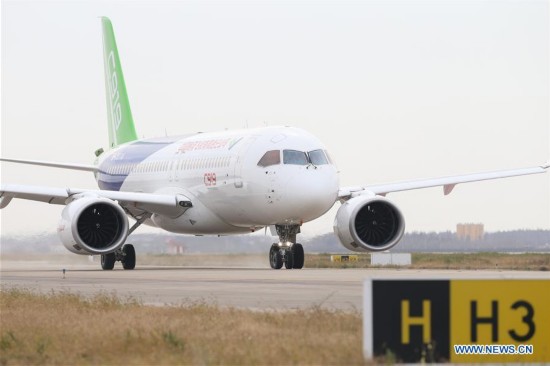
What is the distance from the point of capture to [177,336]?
14.1 m

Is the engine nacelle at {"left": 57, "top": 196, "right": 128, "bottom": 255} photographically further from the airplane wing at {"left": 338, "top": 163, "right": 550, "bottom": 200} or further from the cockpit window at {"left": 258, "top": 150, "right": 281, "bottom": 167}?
the airplane wing at {"left": 338, "top": 163, "right": 550, "bottom": 200}

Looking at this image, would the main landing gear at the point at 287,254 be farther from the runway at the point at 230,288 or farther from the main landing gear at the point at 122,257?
the main landing gear at the point at 122,257

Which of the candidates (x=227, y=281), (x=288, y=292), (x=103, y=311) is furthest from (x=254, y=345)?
(x=227, y=281)

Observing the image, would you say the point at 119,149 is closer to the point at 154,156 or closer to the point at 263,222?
the point at 154,156

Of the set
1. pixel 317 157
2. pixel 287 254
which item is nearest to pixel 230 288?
pixel 317 157

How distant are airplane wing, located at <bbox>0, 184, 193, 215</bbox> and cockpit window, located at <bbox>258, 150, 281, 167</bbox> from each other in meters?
4.51

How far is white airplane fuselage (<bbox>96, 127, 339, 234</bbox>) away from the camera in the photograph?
111ft

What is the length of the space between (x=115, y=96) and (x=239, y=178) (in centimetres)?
1567

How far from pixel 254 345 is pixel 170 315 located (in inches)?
158

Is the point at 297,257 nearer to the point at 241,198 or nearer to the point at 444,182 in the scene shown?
the point at 241,198

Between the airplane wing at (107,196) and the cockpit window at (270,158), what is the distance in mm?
4509

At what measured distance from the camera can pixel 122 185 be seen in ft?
144

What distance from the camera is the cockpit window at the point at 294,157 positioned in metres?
34.1

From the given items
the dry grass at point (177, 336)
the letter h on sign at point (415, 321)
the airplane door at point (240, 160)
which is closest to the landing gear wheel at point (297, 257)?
the airplane door at point (240, 160)
